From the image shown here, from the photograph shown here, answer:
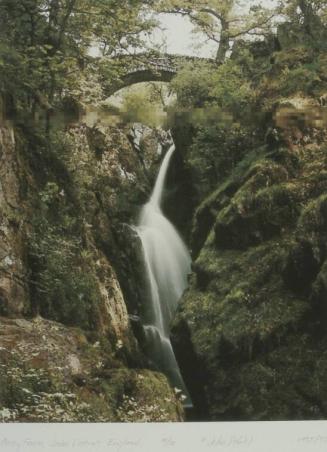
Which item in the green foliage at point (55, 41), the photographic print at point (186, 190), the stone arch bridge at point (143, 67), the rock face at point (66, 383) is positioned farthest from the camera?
the stone arch bridge at point (143, 67)

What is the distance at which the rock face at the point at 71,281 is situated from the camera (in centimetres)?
312

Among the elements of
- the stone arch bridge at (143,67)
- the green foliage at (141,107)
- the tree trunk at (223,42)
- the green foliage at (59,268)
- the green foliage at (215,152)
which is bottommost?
the green foliage at (59,268)

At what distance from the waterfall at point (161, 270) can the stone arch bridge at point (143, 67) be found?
51 cm

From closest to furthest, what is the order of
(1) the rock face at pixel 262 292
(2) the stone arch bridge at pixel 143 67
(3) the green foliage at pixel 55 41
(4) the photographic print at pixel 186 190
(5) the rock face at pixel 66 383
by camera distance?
1. (5) the rock face at pixel 66 383
2. (1) the rock face at pixel 262 292
3. (4) the photographic print at pixel 186 190
4. (3) the green foliage at pixel 55 41
5. (2) the stone arch bridge at pixel 143 67

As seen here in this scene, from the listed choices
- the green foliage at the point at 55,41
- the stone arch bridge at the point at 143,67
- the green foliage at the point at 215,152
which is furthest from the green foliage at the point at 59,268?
the green foliage at the point at 215,152

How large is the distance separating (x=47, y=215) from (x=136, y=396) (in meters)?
1.32

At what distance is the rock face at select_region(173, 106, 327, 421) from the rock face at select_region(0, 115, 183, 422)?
1.34 ft

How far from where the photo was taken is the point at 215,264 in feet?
12.7

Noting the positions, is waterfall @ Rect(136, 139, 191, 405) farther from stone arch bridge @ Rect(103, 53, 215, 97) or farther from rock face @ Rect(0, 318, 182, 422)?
stone arch bridge @ Rect(103, 53, 215, 97)

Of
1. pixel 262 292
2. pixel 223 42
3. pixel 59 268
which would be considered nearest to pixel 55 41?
pixel 223 42

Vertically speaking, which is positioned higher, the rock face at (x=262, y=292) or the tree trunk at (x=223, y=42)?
the tree trunk at (x=223, y=42)

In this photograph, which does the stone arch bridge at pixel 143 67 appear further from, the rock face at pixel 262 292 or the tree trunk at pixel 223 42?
the rock face at pixel 262 292
